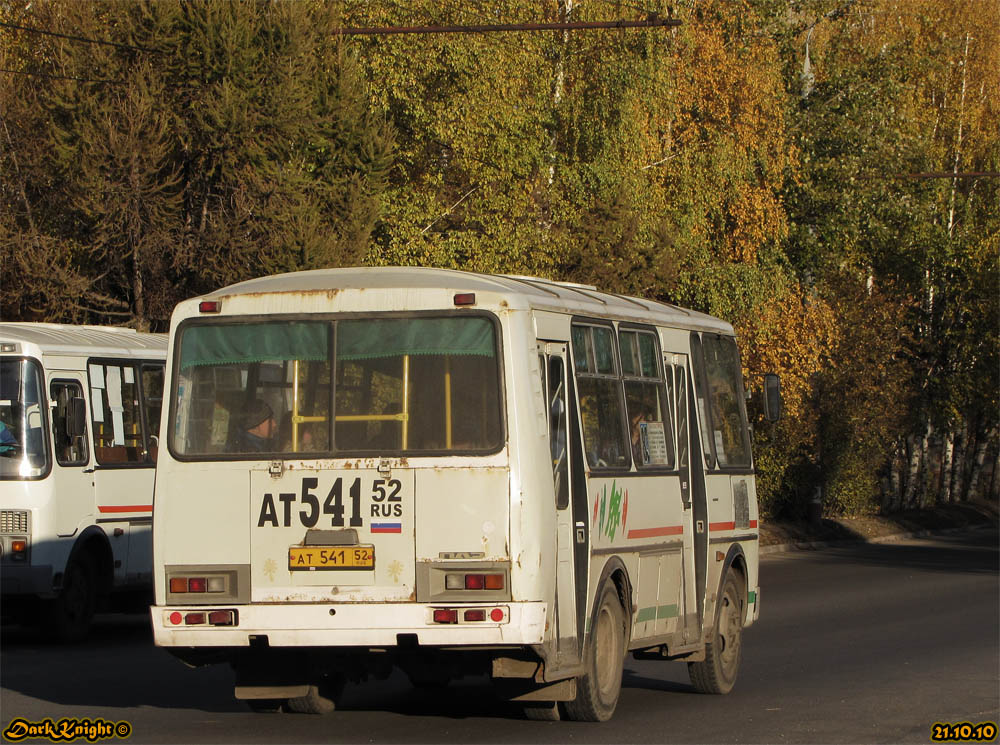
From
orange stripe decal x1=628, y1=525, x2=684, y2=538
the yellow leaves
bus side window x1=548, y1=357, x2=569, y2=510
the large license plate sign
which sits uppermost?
the yellow leaves

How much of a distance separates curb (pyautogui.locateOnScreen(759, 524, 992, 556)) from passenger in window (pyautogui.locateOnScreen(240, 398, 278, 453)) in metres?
24.9

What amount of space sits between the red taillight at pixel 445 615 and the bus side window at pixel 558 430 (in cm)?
95

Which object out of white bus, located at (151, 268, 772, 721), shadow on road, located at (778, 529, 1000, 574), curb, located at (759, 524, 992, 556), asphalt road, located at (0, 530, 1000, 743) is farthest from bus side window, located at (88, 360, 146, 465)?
curb, located at (759, 524, 992, 556)

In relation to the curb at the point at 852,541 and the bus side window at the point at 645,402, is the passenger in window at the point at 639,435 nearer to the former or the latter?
the bus side window at the point at 645,402

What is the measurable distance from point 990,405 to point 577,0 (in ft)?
77.7

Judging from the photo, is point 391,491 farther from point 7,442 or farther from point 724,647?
point 7,442

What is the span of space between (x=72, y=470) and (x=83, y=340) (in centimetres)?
155

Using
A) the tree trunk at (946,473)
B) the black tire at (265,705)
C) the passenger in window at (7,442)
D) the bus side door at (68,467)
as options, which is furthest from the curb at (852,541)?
the black tire at (265,705)

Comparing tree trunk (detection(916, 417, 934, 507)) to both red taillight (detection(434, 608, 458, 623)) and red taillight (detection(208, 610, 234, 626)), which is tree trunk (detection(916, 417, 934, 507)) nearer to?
red taillight (detection(434, 608, 458, 623))

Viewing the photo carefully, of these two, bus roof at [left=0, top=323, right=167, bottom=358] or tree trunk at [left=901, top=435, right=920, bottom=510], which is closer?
bus roof at [left=0, top=323, right=167, bottom=358]

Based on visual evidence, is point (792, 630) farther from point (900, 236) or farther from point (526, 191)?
point (900, 236)

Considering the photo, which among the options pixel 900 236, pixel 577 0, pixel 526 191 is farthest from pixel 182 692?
pixel 900 236

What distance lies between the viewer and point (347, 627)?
32.0 feet

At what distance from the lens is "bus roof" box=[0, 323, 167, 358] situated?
17.0 m
